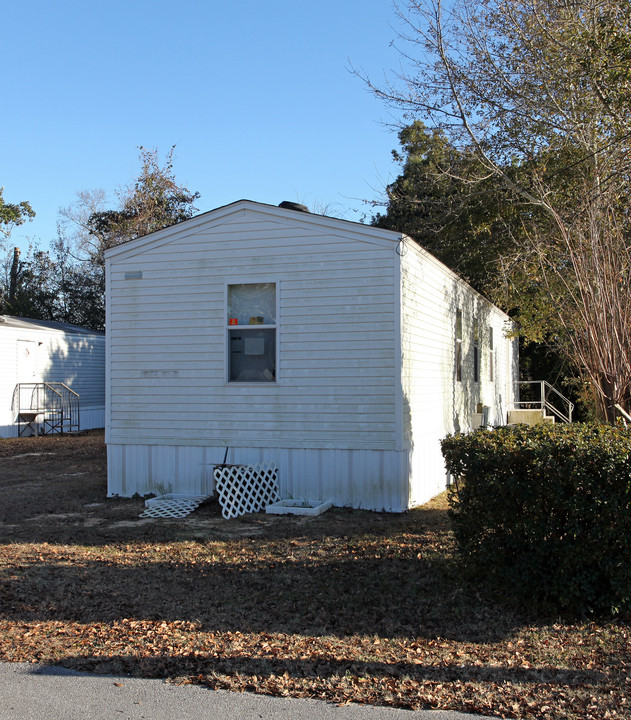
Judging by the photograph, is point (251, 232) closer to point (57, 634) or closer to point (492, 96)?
point (492, 96)

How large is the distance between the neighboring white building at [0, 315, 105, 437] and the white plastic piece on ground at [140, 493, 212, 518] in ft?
43.8

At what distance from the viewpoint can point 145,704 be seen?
3.58 metres

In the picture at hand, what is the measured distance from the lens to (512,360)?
19703mm

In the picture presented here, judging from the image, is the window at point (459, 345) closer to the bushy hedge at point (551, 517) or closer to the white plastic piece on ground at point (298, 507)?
the white plastic piece on ground at point (298, 507)

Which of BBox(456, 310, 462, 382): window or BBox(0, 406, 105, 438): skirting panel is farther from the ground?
BBox(456, 310, 462, 382): window

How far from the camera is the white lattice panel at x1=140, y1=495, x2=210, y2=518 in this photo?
854 centimetres

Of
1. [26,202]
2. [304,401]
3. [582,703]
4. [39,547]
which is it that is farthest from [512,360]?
[26,202]

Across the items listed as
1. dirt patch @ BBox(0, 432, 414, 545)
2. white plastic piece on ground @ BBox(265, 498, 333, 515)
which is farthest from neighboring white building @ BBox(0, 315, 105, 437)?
white plastic piece on ground @ BBox(265, 498, 333, 515)

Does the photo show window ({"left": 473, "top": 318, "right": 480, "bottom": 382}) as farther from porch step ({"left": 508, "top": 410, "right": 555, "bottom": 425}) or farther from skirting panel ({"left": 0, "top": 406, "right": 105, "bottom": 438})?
skirting panel ({"left": 0, "top": 406, "right": 105, "bottom": 438})

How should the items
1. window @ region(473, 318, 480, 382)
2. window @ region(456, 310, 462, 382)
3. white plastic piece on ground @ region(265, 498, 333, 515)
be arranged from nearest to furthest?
white plastic piece on ground @ region(265, 498, 333, 515), window @ region(456, 310, 462, 382), window @ region(473, 318, 480, 382)

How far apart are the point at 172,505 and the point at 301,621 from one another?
4.41 meters

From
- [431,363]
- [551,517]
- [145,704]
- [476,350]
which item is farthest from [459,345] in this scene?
[145,704]

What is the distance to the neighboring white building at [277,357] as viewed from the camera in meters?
8.77

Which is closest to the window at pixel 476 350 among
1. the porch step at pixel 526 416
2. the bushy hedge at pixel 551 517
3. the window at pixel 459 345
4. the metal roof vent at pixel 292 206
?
the window at pixel 459 345
